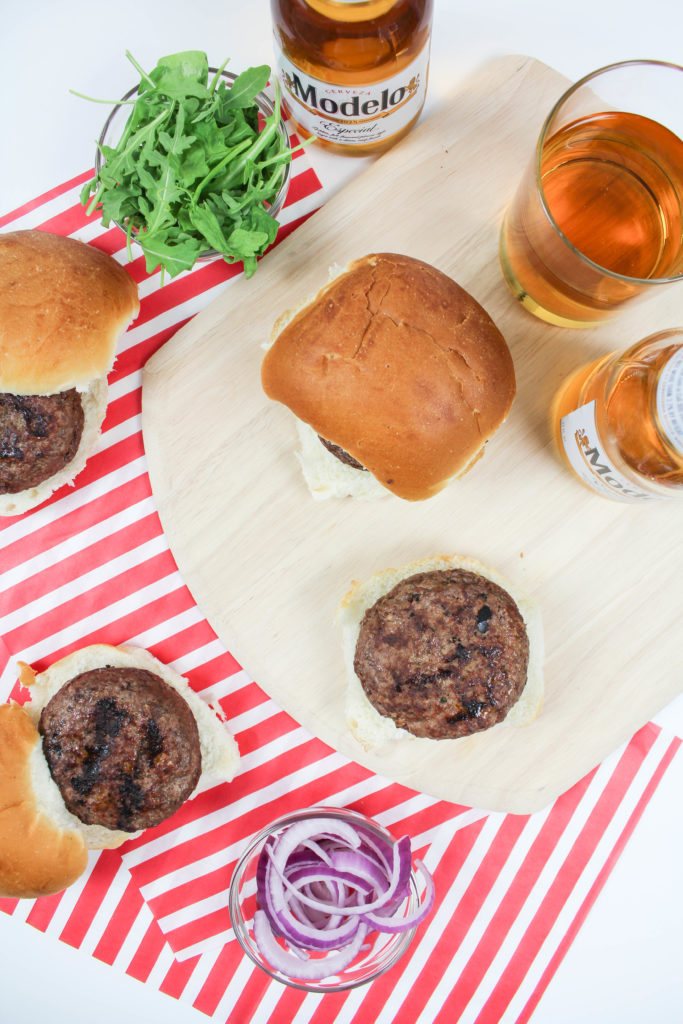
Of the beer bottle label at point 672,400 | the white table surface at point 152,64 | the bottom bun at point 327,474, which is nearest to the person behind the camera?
the beer bottle label at point 672,400

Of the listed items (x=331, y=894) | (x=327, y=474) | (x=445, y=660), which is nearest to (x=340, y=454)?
(x=327, y=474)

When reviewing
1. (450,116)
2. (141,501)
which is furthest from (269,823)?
(450,116)

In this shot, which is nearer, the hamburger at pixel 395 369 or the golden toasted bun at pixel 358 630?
the hamburger at pixel 395 369

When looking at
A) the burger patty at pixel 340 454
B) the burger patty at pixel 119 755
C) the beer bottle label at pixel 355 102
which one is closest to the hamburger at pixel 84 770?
the burger patty at pixel 119 755

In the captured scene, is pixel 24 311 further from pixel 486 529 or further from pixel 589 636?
pixel 589 636

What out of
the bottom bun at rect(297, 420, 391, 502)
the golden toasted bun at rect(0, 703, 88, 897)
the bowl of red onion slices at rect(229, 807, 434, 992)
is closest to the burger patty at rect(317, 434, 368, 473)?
the bottom bun at rect(297, 420, 391, 502)

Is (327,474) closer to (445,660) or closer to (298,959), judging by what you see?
(445,660)

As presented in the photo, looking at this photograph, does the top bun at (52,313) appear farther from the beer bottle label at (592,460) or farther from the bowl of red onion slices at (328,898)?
the bowl of red onion slices at (328,898)
